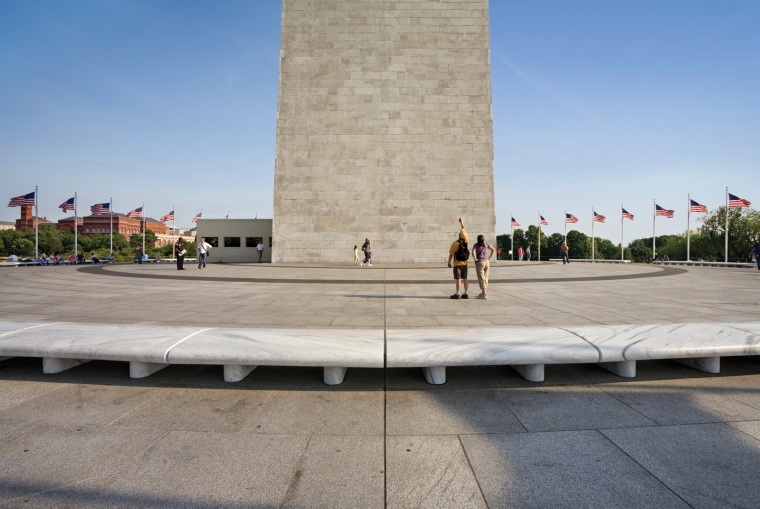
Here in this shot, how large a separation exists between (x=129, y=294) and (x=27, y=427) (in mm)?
9900

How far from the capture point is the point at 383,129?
1289 inches

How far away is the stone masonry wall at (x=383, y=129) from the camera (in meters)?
32.5

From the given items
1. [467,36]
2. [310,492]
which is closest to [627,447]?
[310,492]

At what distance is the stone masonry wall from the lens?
107ft

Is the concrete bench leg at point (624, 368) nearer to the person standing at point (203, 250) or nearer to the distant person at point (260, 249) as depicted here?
the person standing at point (203, 250)

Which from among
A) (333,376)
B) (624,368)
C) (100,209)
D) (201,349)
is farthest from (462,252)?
(100,209)

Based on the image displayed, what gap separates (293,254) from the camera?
32969mm

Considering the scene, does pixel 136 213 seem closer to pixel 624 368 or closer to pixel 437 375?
pixel 437 375

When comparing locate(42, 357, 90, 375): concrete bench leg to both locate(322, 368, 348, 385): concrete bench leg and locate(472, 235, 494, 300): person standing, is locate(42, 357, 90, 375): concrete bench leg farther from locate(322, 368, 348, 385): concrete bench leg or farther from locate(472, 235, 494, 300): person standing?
locate(472, 235, 494, 300): person standing

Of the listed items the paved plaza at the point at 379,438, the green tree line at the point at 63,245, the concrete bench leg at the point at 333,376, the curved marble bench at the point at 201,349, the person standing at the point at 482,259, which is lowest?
the paved plaza at the point at 379,438

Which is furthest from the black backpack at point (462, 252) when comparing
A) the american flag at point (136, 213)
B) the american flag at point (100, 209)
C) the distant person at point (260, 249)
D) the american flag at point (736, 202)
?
the american flag at point (100, 209)

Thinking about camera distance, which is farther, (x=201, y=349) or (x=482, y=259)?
(x=482, y=259)

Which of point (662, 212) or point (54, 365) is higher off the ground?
point (662, 212)

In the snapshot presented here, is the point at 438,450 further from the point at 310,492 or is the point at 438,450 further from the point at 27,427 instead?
the point at 27,427
